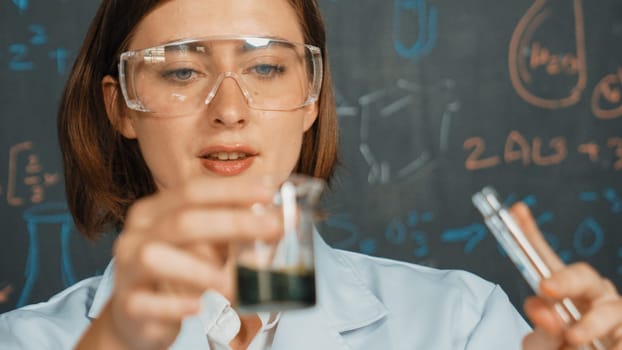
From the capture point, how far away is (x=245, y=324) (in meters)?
1.38

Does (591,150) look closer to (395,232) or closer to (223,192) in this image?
(395,232)

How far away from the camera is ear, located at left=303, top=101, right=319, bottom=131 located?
5.06 ft

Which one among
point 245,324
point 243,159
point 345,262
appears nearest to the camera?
point 243,159

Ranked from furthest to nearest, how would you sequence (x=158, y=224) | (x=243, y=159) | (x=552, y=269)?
(x=243, y=159) → (x=552, y=269) → (x=158, y=224)

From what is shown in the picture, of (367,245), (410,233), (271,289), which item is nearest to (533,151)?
(410,233)

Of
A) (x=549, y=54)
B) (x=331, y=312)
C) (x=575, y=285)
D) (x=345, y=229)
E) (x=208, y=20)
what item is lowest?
(x=345, y=229)

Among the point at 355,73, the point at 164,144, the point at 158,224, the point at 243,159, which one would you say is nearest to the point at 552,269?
the point at 158,224

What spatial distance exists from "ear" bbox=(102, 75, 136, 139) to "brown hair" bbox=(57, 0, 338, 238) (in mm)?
24

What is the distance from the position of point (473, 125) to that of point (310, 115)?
131 cm

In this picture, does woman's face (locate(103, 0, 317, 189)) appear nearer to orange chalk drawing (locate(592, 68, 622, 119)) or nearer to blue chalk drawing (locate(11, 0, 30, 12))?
blue chalk drawing (locate(11, 0, 30, 12))

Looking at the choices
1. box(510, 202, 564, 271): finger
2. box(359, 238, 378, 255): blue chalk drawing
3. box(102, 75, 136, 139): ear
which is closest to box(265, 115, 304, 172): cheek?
box(102, 75, 136, 139): ear

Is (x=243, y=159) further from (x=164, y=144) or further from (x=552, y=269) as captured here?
(x=552, y=269)

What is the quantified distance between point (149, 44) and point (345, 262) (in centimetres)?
56

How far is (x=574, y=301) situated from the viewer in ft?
2.94
